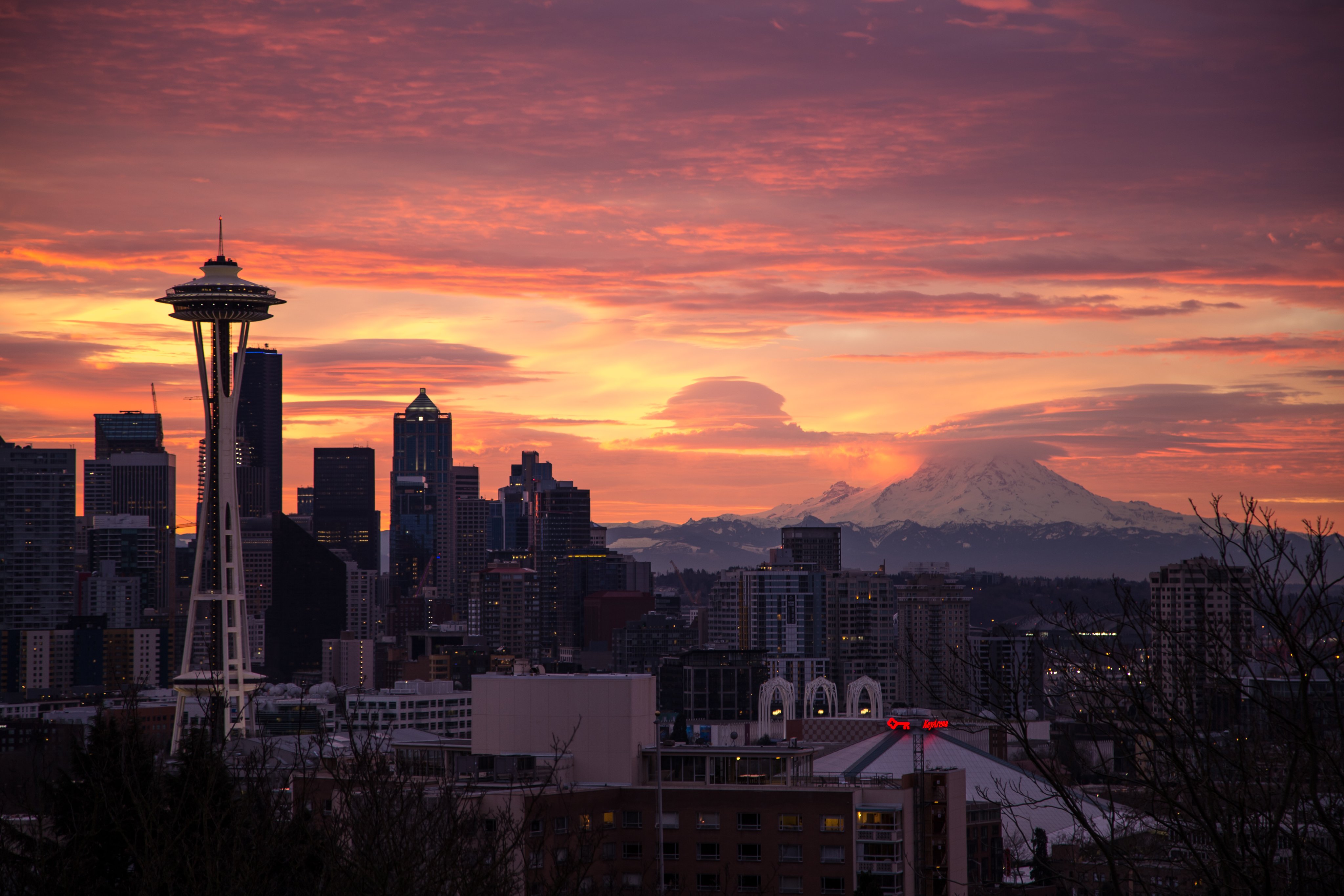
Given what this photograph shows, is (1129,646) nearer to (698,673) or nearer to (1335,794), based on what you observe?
(1335,794)

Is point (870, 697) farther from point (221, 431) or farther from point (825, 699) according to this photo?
point (221, 431)

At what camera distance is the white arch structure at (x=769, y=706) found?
4205 inches

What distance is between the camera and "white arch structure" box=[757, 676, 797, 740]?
106812 millimetres

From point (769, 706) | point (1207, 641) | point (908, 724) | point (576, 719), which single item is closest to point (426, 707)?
point (769, 706)

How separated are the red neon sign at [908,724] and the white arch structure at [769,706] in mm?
8354

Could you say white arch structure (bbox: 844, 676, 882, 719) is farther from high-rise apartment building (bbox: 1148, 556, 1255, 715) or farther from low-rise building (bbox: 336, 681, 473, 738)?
high-rise apartment building (bbox: 1148, 556, 1255, 715)


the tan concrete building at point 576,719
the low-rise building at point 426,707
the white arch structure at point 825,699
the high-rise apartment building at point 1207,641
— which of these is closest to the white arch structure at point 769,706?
the white arch structure at point 825,699

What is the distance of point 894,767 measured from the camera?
287 feet

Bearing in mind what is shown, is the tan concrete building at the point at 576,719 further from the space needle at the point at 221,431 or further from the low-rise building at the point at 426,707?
the low-rise building at the point at 426,707

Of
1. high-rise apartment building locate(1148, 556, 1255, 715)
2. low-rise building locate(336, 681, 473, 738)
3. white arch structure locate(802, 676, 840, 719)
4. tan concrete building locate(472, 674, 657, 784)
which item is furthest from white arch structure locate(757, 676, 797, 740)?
high-rise apartment building locate(1148, 556, 1255, 715)

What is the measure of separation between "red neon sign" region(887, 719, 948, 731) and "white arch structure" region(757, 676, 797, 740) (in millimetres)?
8354

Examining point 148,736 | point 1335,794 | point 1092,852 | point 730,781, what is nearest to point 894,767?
point 730,781

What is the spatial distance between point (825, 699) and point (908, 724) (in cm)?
9769

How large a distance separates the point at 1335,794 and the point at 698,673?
6261 inches
